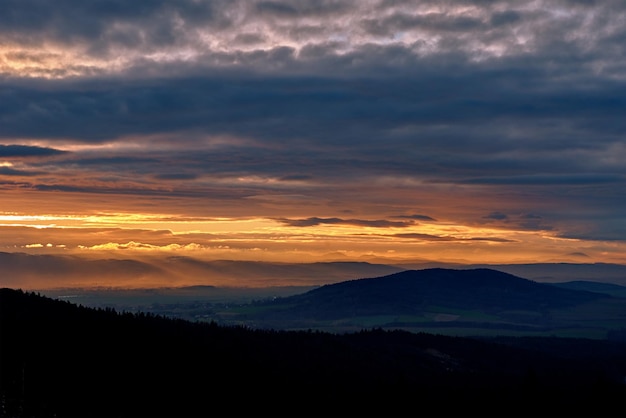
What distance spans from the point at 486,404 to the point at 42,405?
252ft

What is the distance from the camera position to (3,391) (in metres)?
122

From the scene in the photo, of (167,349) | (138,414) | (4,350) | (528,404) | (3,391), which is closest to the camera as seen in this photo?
(3,391)

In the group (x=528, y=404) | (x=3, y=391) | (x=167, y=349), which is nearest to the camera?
(x=3, y=391)

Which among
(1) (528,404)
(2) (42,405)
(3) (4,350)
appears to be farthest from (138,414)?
(1) (528,404)

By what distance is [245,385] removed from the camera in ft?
559

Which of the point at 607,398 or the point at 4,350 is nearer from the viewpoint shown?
the point at 4,350

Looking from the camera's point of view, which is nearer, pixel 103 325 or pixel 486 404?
pixel 486 404

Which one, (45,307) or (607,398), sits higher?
(45,307)

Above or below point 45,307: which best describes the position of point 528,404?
below

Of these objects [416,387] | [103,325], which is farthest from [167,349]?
[416,387]

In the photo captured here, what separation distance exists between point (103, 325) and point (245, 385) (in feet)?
124

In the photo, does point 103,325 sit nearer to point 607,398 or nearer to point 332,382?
point 332,382

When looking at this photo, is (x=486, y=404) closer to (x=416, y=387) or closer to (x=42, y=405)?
(x=416, y=387)

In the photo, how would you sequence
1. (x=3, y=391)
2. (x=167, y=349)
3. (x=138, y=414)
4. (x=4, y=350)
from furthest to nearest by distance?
(x=167, y=349), (x=4, y=350), (x=138, y=414), (x=3, y=391)
